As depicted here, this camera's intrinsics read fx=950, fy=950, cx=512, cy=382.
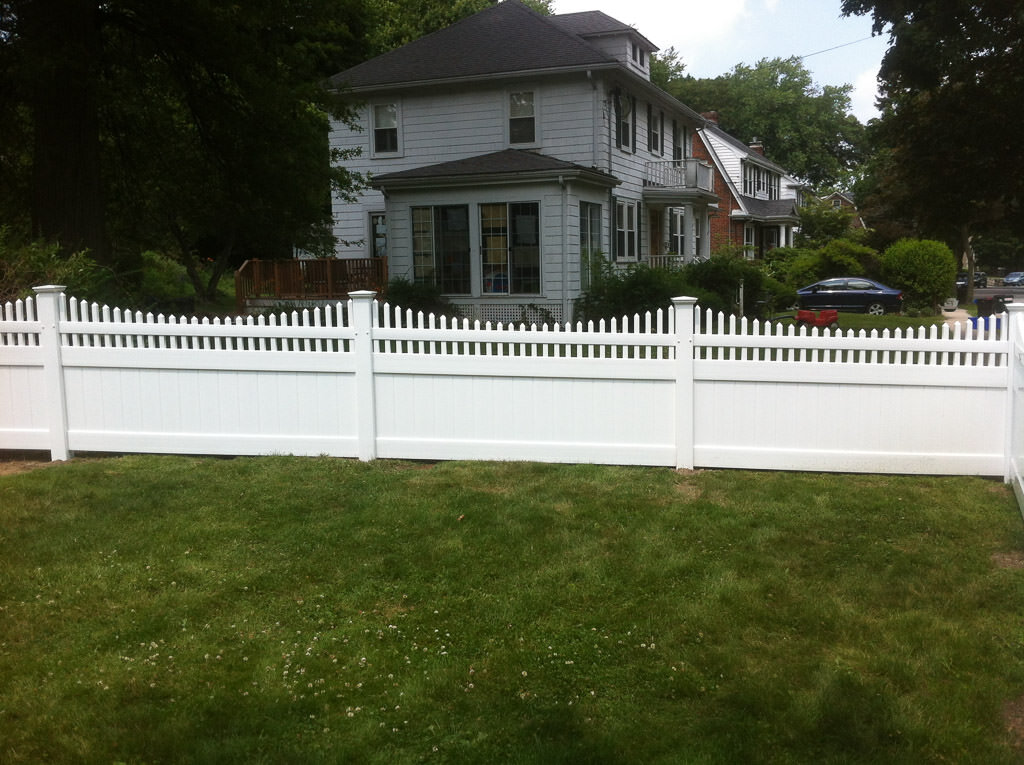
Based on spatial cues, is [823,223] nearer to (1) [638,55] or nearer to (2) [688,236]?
(2) [688,236]

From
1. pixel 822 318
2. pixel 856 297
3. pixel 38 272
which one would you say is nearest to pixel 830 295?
pixel 856 297

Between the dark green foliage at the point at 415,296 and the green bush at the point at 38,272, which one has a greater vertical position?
the green bush at the point at 38,272

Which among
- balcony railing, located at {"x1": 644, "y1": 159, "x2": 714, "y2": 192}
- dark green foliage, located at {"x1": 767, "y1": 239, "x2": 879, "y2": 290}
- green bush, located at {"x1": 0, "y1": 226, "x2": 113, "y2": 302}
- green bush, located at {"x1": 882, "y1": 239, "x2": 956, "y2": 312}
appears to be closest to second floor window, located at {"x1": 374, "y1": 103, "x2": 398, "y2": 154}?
balcony railing, located at {"x1": 644, "y1": 159, "x2": 714, "y2": 192}

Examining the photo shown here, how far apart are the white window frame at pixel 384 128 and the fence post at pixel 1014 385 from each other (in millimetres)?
19154

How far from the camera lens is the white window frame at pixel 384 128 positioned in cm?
2422

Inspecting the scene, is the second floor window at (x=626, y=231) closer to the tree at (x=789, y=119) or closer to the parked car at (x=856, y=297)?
the parked car at (x=856, y=297)

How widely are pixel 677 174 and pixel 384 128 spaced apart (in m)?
9.17

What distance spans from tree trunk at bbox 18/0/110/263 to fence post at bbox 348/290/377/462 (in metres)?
5.86

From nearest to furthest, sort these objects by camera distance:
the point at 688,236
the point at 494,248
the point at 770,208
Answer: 1. the point at 494,248
2. the point at 688,236
3. the point at 770,208

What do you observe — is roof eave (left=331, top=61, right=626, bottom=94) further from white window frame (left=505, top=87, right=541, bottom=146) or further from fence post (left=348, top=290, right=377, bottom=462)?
fence post (left=348, top=290, right=377, bottom=462)

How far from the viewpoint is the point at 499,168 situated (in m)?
21.1

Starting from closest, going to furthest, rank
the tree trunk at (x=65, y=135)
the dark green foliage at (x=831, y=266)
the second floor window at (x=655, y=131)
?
the tree trunk at (x=65, y=135) < the second floor window at (x=655, y=131) < the dark green foliage at (x=831, y=266)

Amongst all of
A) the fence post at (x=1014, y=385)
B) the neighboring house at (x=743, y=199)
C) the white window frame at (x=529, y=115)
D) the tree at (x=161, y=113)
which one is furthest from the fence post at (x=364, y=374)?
the neighboring house at (x=743, y=199)

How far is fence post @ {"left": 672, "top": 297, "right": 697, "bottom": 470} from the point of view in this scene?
744cm
